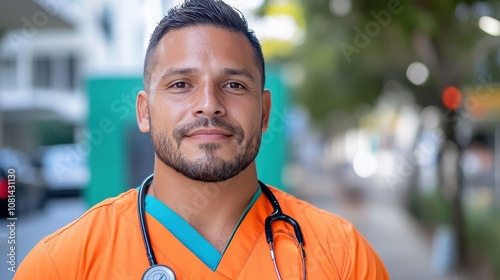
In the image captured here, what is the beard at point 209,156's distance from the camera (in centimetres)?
180

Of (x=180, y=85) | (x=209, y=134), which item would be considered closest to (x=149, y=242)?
(x=209, y=134)

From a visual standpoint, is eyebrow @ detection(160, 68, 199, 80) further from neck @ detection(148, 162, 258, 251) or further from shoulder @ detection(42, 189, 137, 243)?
shoulder @ detection(42, 189, 137, 243)

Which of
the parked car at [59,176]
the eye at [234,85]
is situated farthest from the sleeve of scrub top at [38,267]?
the parked car at [59,176]

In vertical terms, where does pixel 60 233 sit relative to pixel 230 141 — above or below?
below

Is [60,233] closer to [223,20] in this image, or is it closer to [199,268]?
[199,268]

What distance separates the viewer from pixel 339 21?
7.59 m

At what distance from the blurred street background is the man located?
128cm

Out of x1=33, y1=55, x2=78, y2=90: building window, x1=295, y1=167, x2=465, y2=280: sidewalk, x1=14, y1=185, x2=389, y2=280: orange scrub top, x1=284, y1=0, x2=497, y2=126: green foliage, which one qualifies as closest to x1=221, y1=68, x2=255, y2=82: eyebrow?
x1=14, y1=185, x2=389, y2=280: orange scrub top

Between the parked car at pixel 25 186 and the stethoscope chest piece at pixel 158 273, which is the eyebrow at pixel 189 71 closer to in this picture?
the stethoscope chest piece at pixel 158 273

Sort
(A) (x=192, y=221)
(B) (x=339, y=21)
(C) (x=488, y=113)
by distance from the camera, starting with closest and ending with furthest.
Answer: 1. (A) (x=192, y=221)
2. (B) (x=339, y=21)
3. (C) (x=488, y=113)

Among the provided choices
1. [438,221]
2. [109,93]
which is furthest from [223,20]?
[438,221]

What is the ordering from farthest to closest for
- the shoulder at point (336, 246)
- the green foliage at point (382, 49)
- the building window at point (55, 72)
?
the building window at point (55, 72), the green foliage at point (382, 49), the shoulder at point (336, 246)

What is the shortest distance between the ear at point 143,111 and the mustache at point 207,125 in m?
0.19

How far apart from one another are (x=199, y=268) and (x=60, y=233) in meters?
0.39
